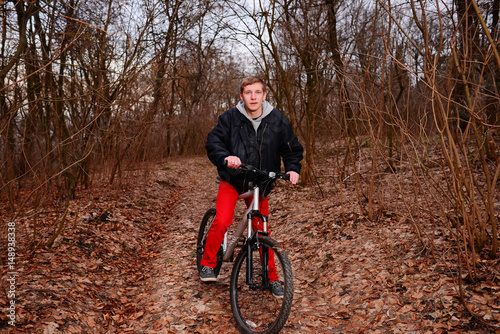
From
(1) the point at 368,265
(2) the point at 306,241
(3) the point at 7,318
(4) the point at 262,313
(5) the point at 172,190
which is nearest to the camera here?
(3) the point at 7,318

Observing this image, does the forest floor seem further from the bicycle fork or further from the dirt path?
the bicycle fork

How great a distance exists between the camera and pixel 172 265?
16.4 feet

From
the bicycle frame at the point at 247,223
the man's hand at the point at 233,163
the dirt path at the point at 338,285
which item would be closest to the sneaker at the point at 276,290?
the dirt path at the point at 338,285

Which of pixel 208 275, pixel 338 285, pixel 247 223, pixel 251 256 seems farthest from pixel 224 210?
pixel 338 285

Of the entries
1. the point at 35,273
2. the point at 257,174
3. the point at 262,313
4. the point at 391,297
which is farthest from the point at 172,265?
the point at 391,297

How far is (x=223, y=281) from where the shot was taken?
432cm

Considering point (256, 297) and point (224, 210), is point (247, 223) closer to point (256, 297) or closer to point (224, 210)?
point (224, 210)

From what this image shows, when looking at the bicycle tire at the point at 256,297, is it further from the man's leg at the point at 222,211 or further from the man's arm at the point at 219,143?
the man's arm at the point at 219,143

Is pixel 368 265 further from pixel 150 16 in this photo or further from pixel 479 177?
pixel 150 16

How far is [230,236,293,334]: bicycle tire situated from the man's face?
4.21ft

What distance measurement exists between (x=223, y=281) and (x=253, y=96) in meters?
2.39

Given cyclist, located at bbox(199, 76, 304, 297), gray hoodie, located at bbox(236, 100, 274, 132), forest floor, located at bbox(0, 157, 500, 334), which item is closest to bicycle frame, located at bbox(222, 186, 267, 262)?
cyclist, located at bbox(199, 76, 304, 297)

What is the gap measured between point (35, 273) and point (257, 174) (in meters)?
2.86

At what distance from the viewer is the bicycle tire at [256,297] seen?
114 inches
